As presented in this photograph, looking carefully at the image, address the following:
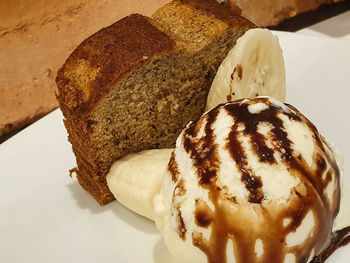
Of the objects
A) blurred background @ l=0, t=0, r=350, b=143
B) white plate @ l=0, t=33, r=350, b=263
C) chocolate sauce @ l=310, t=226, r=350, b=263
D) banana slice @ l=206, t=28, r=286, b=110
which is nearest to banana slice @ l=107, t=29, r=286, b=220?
banana slice @ l=206, t=28, r=286, b=110

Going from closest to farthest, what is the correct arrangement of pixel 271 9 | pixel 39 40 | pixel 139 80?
pixel 139 80 < pixel 39 40 < pixel 271 9

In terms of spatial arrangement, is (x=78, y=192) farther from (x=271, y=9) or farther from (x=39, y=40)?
(x=271, y=9)

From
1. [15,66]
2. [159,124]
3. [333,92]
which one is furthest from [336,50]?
[15,66]

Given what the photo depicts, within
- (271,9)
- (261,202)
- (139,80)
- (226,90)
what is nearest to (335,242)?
(261,202)

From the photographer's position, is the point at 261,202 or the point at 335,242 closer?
the point at 261,202

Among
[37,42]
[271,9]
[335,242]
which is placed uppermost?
[37,42]

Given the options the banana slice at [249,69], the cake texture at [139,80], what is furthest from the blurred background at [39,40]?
the banana slice at [249,69]
